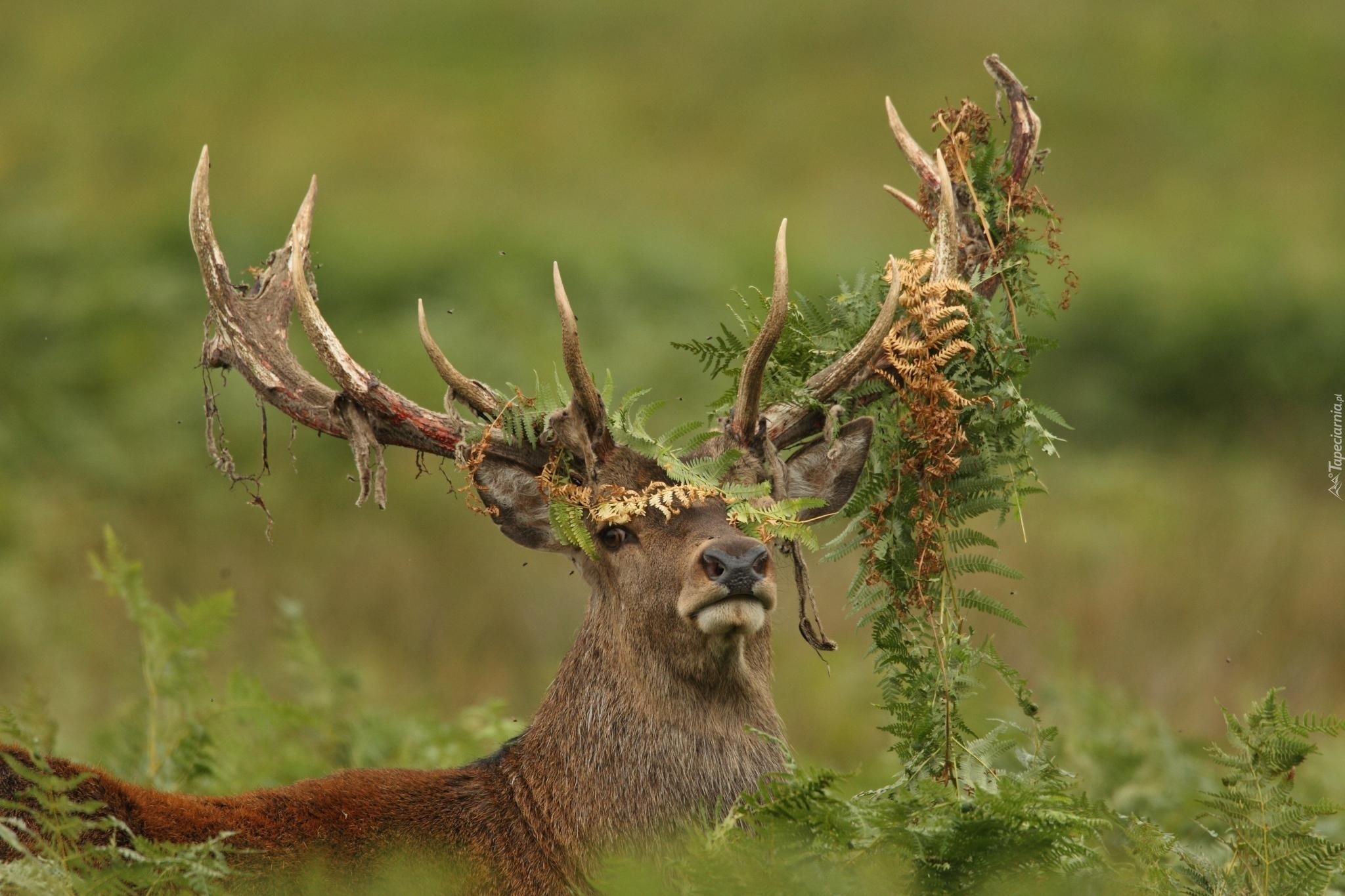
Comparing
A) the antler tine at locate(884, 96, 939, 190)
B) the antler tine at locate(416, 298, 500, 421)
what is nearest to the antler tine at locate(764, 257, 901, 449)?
the antler tine at locate(884, 96, 939, 190)

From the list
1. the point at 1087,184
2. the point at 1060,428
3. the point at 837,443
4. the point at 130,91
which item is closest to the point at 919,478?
the point at 837,443

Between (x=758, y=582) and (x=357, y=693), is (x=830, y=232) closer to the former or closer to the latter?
(x=357, y=693)

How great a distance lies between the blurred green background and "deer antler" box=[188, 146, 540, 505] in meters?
1.32

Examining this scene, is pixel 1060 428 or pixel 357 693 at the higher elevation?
pixel 1060 428

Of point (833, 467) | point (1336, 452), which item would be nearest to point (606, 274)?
point (1336, 452)

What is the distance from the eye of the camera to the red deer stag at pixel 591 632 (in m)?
5.23

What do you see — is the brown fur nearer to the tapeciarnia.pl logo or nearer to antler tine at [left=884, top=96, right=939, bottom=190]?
antler tine at [left=884, top=96, right=939, bottom=190]

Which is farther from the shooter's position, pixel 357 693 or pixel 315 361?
pixel 315 361

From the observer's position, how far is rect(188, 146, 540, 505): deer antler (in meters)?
5.73

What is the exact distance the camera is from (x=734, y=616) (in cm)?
514

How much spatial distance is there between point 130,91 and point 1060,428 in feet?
46.6

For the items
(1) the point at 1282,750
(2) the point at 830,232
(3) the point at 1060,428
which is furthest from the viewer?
(2) the point at 830,232

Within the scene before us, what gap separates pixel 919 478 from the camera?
5477mm

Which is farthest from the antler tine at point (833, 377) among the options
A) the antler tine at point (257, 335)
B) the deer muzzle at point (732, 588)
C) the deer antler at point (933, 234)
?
the antler tine at point (257, 335)
